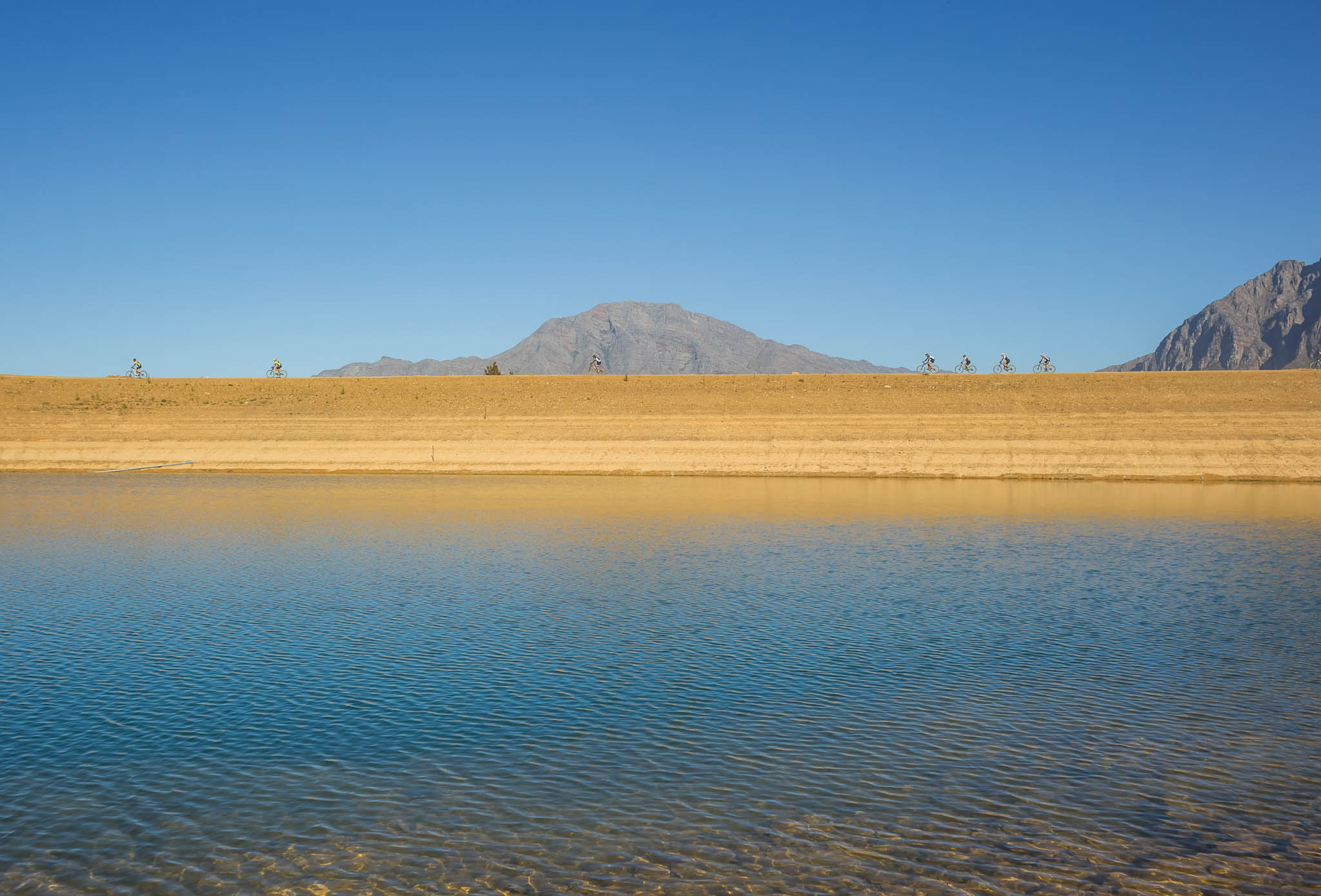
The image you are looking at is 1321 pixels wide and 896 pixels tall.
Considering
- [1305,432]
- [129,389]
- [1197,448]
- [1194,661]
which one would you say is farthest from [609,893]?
[129,389]

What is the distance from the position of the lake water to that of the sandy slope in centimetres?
3777

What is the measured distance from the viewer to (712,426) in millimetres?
69875

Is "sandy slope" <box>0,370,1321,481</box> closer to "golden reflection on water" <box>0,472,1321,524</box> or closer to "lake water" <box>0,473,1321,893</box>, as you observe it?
"golden reflection on water" <box>0,472,1321,524</box>

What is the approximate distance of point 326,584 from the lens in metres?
22.4

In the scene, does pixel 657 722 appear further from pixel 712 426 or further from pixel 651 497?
pixel 712 426

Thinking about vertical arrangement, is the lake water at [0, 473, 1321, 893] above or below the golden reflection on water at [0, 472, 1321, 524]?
above

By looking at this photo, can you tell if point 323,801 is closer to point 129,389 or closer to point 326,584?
point 326,584

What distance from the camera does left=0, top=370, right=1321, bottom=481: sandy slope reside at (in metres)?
63.6

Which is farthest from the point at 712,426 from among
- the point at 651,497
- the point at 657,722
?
the point at 657,722

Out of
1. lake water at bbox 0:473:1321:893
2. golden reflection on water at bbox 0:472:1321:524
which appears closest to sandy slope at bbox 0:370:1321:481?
golden reflection on water at bbox 0:472:1321:524

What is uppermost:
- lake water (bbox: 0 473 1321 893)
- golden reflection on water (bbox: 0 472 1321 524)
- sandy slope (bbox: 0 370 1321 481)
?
sandy slope (bbox: 0 370 1321 481)

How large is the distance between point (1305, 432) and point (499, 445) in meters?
54.6

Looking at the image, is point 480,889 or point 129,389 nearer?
point 480,889

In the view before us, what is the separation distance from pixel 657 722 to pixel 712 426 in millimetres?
57821
